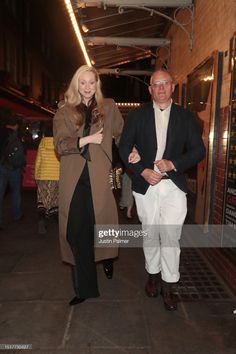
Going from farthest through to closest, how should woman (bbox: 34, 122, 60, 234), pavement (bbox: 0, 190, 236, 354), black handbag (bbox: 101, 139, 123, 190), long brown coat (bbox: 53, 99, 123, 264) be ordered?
woman (bbox: 34, 122, 60, 234), black handbag (bbox: 101, 139, 123, 190), long brown coat (bbox: 53, 99, 123, 264), pavement (bbox: 0, 190, 236, 354)

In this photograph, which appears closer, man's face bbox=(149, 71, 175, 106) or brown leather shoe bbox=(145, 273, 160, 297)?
man's face bbox=(149, 71, 175, 106)

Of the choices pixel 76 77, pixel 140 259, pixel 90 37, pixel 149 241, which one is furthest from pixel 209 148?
pixel 90 37

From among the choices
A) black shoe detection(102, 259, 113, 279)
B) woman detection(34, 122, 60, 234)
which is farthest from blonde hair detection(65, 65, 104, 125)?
woman detection(34, 122, 60, 234)

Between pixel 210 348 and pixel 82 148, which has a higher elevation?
pixel 82 148

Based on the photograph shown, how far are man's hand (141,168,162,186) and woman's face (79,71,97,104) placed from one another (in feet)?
2.85

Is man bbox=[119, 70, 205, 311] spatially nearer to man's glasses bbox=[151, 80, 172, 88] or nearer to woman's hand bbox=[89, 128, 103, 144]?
man's glasses bbox=[151, 80, 172, 88]

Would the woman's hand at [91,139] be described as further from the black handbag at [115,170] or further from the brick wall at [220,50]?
the brick wall at [220,50]

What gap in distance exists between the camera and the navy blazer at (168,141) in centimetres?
333

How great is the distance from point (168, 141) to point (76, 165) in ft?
2.78

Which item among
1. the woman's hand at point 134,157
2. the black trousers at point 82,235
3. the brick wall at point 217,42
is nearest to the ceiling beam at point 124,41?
the brick wall at point 217,42

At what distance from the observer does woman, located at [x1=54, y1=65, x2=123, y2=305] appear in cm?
332

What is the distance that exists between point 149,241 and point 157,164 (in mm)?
783

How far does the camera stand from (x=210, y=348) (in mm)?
2818

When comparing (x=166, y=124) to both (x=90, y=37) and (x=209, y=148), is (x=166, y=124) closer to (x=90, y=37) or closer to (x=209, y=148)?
(x=209, y=148)
